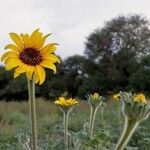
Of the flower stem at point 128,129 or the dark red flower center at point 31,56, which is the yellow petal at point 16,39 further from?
the flower stem at point 128,129

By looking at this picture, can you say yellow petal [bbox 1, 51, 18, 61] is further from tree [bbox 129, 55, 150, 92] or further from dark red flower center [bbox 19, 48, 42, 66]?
tree [bbox 129, 55, 150, 92]

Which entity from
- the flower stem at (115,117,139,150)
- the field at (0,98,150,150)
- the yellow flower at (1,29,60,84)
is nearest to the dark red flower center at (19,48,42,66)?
the yellow flower at (1,29,60,84)

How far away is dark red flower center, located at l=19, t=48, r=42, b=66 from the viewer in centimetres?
280

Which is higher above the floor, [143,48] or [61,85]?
[143,48]

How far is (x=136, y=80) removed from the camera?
36.3 metres

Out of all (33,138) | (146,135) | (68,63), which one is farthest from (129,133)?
(68,63)

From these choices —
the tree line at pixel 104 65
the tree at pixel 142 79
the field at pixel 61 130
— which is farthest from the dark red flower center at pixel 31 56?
the tree line at pixel 104 65

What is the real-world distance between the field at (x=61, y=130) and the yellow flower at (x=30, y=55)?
51 cm

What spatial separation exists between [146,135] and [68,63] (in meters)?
31.5

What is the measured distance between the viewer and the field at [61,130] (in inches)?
126

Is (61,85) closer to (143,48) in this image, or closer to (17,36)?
(143,48)

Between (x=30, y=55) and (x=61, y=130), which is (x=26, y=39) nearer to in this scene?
(x=30, y=55)

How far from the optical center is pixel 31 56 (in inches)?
114

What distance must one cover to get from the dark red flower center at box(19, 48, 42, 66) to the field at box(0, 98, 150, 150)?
19.5 inches
